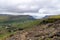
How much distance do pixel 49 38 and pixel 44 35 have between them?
3113 millimetres

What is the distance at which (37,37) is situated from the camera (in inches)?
1725

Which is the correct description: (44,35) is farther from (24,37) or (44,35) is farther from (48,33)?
(24,37)

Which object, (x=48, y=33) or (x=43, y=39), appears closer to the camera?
(x=43, y=39)

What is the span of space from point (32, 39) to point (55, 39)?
19.4 ft

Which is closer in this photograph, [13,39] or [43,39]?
[43,39]

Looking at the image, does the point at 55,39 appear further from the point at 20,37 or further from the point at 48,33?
the point at 20,37

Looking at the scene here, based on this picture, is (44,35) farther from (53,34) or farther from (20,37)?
(20,37)

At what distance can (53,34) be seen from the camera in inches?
1716

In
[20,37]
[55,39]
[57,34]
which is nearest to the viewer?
[55,39]

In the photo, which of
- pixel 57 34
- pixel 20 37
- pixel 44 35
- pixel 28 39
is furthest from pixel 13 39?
pixel 57 34

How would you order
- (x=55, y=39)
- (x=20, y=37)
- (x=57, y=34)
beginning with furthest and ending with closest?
(x=20, y=37) → (x=57, y=34) → (x=55, y=39)

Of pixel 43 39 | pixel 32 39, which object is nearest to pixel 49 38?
pixel 43 39

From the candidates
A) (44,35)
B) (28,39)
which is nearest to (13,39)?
(28,39)

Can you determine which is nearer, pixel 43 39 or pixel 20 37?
pixel 43 39
